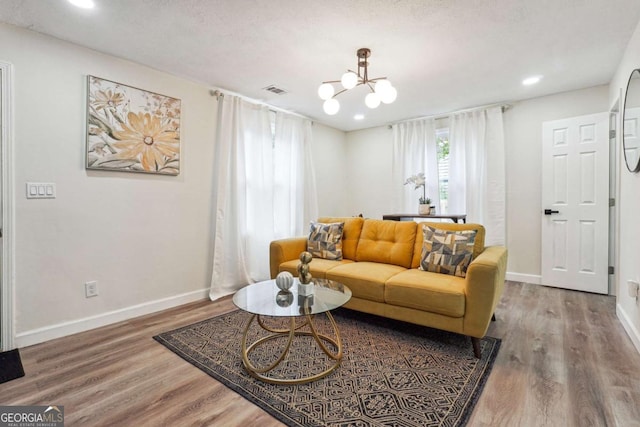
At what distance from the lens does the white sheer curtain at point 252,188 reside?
138 inches

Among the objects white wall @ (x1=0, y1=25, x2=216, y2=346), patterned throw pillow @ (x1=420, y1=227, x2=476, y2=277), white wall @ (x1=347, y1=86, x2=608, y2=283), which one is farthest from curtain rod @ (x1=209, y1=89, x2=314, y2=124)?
white wall @ (x1=347, y1=86, x2=608, y2=283)

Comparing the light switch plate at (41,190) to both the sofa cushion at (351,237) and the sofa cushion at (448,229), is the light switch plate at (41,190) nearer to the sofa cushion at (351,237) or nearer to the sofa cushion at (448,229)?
the sofa cushion at (351,237)

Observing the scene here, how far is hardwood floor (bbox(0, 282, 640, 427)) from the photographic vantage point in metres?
1.50

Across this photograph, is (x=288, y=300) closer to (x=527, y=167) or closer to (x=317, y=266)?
(x=317, y=266)

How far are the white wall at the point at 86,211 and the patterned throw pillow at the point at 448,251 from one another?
237 cm

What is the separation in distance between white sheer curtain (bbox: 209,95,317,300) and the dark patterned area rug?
103cm

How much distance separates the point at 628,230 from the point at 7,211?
4795mm

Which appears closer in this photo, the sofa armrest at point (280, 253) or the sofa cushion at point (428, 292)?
the sofa cushion at point (428, 292)

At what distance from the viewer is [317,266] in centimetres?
293

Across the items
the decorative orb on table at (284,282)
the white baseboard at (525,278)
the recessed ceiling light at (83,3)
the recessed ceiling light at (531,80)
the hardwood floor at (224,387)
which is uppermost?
the recessed ceiling light at (531,80)

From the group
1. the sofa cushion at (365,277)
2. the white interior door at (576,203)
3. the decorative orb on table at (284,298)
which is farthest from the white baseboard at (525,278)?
the decorative orb on table at (284,298)

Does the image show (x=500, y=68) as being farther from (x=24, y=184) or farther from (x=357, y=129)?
(x=24, y=184)

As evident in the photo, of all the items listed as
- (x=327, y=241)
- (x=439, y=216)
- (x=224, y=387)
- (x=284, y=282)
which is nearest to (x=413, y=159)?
(x=439, y=216)

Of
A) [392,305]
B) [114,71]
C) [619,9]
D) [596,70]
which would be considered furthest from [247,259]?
[596,70]
